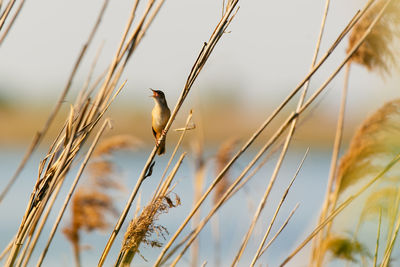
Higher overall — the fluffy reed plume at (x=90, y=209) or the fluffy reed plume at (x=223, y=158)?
the fluffy reed plume at (x=223, y=158)

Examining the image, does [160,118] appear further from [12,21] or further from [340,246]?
[12,21]

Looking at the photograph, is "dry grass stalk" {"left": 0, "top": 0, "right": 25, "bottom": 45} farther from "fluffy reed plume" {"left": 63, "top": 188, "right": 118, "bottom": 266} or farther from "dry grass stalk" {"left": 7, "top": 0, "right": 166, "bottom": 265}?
"fluffy reed plume" {"left": 63, "top": 188, "right": 118, "bottom": 266}

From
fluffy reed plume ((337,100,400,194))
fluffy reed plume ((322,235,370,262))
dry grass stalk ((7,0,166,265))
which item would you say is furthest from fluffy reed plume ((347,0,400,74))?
dry grass stalk ((7,0,166,265))

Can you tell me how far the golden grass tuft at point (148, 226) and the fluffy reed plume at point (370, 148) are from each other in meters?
1.15

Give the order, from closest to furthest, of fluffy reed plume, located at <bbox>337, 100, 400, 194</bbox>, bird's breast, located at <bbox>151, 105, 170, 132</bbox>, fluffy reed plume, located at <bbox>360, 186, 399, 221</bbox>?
1. fluffy reed plume, located at <bbox>360, 186, 399, 221</bbox>
2. fluffy reed plume, located at <bbox>337, 100, 400, 194</bbox>
3. bird's breast, located at <bbox>151, 105, 170, 132</bbox>

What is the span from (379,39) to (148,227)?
4.78ft

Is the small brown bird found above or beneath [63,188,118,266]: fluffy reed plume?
above

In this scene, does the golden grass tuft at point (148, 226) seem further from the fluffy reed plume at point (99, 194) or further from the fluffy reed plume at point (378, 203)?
the fluffy reed plume at point (99, 194)

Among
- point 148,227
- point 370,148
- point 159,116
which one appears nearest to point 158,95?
point 159,116

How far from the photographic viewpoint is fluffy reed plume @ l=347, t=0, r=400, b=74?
232cm

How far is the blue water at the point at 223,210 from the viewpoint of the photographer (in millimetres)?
2573

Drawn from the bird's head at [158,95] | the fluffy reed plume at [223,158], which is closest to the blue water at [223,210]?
the fluffy reed plume at [223,158]

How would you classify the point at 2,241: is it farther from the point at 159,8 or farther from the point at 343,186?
the point at 159,8

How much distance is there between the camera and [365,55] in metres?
2.54
